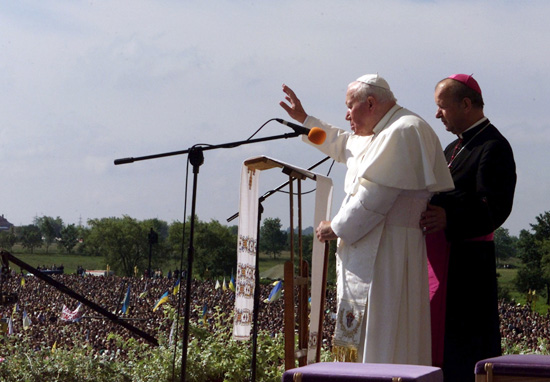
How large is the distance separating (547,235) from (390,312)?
5819cm

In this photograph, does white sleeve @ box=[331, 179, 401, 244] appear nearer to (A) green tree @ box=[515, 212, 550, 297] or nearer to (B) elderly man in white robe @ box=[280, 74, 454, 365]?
(B) elderly man in white robe @ box=[280, 74, 454, 365]

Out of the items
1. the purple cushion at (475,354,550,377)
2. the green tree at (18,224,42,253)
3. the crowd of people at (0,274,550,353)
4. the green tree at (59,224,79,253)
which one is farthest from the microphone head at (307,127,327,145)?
the green tree at (18,224,42,253)

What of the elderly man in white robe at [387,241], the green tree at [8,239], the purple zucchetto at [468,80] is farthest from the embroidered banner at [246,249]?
the green tree at [8,239]

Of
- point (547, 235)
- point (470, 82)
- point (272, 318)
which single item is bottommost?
point (272, 318)

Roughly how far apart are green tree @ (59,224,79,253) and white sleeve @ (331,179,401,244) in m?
90.7

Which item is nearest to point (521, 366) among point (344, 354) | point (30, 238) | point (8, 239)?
point (344, 354)

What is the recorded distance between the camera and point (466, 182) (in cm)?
430

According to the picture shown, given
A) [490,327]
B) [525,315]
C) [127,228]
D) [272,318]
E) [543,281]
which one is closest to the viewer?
[490,327]

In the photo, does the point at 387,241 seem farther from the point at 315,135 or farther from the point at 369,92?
the point at 369,92

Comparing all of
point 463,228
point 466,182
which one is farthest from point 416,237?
point 466,182

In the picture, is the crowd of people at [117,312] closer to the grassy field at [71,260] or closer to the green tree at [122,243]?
the green tree at [122,243]

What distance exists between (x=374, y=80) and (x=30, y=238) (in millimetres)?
94134

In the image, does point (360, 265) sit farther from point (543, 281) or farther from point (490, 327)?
point (543, 281)

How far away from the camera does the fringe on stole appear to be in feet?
13.5
